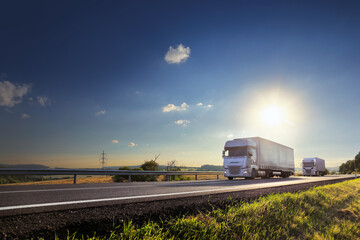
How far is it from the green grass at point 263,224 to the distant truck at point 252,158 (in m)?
11.8

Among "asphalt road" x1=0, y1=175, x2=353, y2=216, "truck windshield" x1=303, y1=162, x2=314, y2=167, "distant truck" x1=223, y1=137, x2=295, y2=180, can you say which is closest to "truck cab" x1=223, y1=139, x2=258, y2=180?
"distant truck" x1=223, y1=137, x2=295, y2=180

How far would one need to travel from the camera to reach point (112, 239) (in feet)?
10.3

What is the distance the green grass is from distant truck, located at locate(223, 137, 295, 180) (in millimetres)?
11850

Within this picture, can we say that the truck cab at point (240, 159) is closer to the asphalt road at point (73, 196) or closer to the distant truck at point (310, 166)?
the asphalt road at point (73, 196)

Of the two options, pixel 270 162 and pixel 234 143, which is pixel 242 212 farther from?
pixel 270 162

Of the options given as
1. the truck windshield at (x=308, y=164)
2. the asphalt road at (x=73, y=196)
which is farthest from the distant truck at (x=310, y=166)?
the asphalt road at (x=73, y=196)

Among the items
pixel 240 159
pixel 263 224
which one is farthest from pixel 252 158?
pixel 263 224

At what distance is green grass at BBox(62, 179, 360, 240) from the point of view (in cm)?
365

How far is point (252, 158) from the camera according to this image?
20734mm

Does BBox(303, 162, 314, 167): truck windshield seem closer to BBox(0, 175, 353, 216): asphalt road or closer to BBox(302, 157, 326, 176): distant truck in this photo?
BBox(302, 157, 326, 176): distant truck

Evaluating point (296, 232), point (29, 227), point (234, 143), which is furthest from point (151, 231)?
point (234, 143)

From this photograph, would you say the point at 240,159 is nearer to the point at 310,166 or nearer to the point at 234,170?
the point at 234,170

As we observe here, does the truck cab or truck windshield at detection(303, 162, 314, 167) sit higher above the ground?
the truck cab

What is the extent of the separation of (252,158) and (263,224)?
16.4 metres
